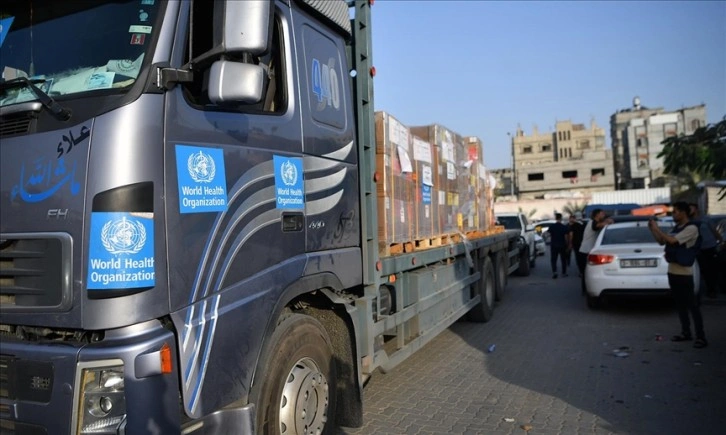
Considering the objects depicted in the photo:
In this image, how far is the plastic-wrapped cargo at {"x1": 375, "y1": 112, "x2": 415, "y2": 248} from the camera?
5.08 metres

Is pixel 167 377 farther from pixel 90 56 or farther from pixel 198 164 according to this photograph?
pixel 90 56

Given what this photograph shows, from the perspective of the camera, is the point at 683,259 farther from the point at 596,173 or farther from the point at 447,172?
the point at 596,173

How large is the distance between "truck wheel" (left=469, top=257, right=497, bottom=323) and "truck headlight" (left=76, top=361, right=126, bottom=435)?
6.57m

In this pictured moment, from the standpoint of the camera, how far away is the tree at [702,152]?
11.2 meters

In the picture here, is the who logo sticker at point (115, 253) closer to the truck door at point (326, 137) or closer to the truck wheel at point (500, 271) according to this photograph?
the truck door at point (326, 137)

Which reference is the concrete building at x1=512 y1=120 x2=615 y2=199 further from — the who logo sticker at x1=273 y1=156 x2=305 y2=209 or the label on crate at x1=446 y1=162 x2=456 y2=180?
the who logo sticker at x1=273 y1=156 x2=305 y2=209

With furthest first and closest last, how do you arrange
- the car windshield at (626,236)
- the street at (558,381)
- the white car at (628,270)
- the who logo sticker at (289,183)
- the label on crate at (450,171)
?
the car windshield at (626,236), the white car at (628,270), the label on crate at (450,171), the street at (558,381), the who logo sticker at (289,183)

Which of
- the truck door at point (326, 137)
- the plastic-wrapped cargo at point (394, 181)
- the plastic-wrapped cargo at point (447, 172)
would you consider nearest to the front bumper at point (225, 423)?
the truck door at point (326, 137)

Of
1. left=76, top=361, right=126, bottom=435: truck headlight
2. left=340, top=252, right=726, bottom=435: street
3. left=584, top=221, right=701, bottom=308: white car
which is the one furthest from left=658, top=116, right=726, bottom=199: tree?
left=76, top=361, right=126, bottom=435: truck headlight

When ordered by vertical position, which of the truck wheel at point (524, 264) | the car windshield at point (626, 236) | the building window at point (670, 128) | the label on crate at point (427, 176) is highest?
the building window at point (670, 128)

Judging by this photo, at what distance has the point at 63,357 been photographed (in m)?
2.37

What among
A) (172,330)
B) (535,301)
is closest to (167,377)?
(172,330)

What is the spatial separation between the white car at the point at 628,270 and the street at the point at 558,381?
48cm

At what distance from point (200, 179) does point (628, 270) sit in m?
8.30
